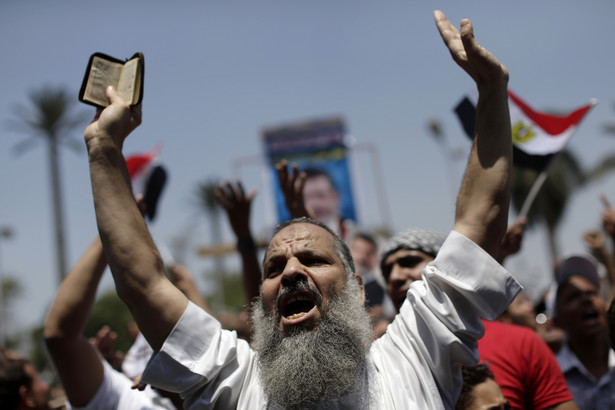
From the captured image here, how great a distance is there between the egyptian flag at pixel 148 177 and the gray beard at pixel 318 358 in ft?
8.82

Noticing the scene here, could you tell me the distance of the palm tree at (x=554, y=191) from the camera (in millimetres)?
28391

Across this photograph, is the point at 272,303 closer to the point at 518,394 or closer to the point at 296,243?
the point at 296,243

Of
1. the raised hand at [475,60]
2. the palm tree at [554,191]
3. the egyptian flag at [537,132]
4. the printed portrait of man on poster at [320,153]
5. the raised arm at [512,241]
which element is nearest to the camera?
the raised hand at [475,60]

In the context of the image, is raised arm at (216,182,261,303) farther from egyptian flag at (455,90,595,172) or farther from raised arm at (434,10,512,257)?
egyptian flag at (455,90,595,172)

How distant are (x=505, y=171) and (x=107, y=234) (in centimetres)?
139

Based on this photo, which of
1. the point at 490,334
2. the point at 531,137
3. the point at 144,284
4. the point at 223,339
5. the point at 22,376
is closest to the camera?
the point at 144,284

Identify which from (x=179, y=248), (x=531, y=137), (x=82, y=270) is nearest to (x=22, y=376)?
(x=82, y=270)

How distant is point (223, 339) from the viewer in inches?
83.8

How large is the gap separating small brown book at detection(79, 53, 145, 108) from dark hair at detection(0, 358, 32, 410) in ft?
7.10

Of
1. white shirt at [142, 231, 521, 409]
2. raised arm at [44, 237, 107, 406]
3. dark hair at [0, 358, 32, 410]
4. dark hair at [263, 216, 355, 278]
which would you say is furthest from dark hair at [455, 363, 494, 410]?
dark hair at [0, 358, 32, 410]

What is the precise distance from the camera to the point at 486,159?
2.00 meters

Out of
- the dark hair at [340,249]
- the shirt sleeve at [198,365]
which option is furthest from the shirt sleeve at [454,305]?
the shirt sleeve at [198,365]

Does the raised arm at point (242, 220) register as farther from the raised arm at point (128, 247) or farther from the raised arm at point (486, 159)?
the raised arm at point (486, 159)

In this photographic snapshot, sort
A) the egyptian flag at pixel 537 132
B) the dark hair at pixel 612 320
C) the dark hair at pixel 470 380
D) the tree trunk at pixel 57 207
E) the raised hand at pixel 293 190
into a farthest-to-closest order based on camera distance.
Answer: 1. the tree trunk at pixel 57 207
2. the egyptian flag at pixel 537 132
3. the raised hand at pixel 293 190
4. the dark hair at pixel 612 320
5. the dark hair at pixel 470 380
